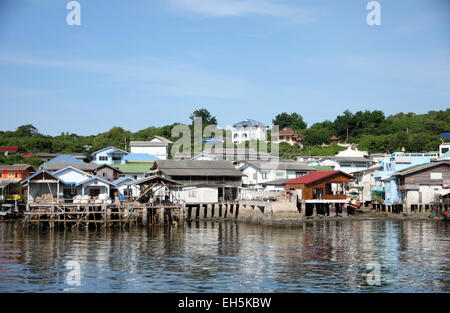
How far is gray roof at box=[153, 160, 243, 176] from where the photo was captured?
5899 centimetres

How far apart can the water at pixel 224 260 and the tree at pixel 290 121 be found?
82908mm

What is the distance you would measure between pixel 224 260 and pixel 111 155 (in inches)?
2021

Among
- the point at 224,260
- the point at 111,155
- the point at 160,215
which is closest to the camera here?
the point at 224,260

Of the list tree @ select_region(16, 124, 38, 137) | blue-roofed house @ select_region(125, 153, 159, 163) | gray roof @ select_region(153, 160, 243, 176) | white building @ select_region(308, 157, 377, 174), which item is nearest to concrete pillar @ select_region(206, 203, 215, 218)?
gray roof @ select_region(153, 160, 243, 176)

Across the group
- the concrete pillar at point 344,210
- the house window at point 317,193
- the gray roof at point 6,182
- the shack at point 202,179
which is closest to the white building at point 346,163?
the concrete pillar at point 344,210

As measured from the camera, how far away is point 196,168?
200 ft

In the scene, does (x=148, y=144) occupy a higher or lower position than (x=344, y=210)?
higher

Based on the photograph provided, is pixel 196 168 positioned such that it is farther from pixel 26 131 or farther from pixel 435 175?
pixel 26 131

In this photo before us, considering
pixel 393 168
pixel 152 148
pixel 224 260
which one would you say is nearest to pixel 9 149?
pixel 152 148

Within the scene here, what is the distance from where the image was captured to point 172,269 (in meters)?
26.0

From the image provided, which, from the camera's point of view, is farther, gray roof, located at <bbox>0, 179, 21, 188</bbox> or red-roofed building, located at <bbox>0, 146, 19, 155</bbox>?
red-roofed building, located at <bbox>0, 146, 19, 155</bbox>

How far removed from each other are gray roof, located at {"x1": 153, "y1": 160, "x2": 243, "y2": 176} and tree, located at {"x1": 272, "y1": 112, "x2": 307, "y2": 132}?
65202 millimetres

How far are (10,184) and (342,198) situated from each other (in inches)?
1560

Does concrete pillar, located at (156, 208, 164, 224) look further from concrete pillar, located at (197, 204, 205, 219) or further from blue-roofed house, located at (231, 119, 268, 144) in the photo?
blue-roofed house, located at (231, 119, 268, 144)
